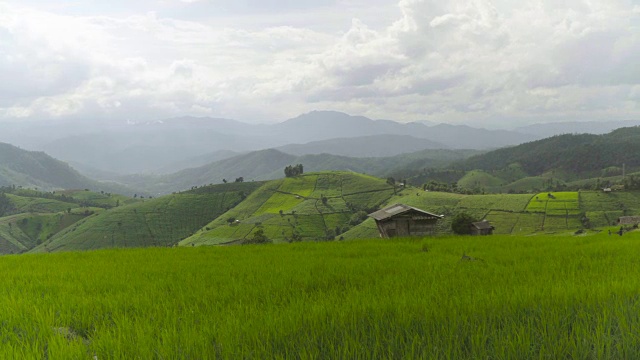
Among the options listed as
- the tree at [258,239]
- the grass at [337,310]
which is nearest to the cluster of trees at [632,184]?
the tree at [258,239]

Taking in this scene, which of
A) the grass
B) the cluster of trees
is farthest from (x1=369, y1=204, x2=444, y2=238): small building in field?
the cluster of trees

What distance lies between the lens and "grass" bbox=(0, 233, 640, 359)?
3449 millimetres

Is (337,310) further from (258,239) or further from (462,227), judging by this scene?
(462,227)

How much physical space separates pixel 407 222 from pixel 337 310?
12.8 m

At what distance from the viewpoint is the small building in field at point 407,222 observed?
651 inches

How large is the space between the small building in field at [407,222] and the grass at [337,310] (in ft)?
23.5

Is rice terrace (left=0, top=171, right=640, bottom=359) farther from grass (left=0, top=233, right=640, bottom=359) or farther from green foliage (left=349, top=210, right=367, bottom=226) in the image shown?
green foliage (left=349, top=210, right=367, bottom=226)

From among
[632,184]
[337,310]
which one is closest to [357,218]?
[632,184]

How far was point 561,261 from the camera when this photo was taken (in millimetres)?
8516

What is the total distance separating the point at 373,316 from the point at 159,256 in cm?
1026

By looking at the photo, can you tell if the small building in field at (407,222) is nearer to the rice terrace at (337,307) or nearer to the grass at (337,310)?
the rice terrace at (337,307)

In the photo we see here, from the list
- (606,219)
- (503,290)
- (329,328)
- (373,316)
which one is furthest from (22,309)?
(606,219)

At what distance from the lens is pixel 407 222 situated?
1672 centimetres

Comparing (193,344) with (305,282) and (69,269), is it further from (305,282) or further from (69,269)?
(69,269)
